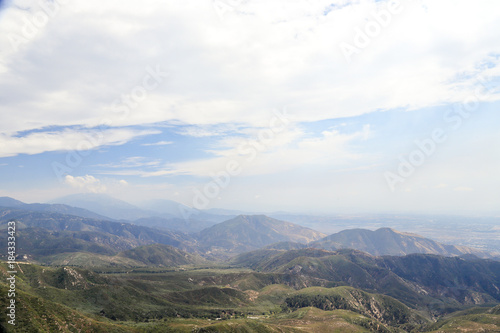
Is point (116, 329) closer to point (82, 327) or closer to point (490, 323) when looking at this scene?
point (82, 327)

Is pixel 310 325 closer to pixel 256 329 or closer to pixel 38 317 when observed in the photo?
pixel 256 329

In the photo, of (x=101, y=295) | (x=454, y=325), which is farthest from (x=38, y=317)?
(x=454, y=325)

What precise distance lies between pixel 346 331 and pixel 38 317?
188m

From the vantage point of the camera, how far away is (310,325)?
199 meters

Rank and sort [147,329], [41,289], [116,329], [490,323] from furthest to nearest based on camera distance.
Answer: [490,323] < [41,289] < [147,329] < [116,329]

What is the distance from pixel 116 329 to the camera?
12344cm

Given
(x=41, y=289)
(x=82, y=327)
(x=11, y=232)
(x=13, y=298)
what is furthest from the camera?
(x=41, y=289)

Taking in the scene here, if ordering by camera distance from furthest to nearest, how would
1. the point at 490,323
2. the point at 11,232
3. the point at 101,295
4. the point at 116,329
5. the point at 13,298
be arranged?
the point at 101,295 → the point at 490,323 → the point at 116,329 → the point at 13,298 → the point at 11,232

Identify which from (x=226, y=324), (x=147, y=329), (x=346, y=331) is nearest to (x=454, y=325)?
(x=346, y=331)

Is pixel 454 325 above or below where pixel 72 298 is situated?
below

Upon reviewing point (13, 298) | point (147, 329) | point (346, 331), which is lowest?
point (346, 331)

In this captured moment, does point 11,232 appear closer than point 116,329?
Yes

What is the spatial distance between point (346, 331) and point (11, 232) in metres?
208

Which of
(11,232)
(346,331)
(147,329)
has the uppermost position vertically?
(11,232)
